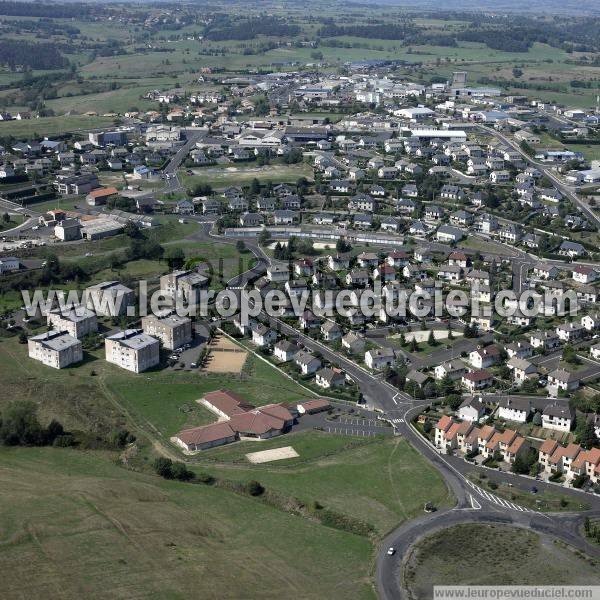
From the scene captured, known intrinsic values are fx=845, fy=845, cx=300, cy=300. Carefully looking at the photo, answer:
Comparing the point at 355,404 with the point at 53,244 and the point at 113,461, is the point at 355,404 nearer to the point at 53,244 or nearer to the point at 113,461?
the point at 113,461

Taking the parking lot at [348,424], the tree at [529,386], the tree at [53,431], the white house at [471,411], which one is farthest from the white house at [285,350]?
the tree at [53,431]

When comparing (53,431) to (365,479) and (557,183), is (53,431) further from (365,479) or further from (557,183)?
(557,183)

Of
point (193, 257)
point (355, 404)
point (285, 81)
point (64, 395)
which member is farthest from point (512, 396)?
point (285, 81)

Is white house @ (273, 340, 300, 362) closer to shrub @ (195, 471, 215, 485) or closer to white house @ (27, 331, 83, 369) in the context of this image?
white house @ (27, 331, 83, 369)

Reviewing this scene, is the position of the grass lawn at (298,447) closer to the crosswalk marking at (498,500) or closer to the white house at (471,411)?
the white house at (471,411)

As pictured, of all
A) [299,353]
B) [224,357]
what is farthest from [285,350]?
[224,357]

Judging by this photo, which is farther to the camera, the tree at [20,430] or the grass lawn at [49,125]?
the grass lawn at [49,125]
